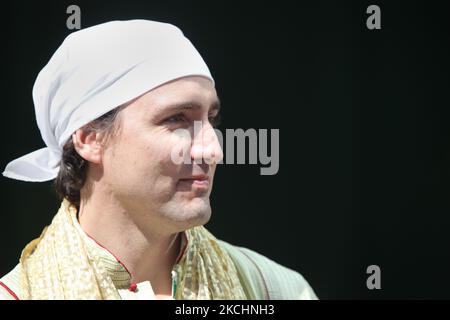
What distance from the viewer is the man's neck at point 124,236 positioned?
2289 millimetres

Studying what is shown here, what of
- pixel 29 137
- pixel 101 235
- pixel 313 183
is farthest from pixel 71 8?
pixel 313 183

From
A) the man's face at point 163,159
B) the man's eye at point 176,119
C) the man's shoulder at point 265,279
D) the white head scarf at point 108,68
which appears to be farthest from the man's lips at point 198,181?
the man's shoulder at point 265,279

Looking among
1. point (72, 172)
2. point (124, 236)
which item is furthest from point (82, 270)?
point (72, 172)

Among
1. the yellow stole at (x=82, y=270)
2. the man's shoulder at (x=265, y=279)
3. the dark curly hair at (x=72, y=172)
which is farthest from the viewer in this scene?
the man's shoulder at (x=265, y=279)

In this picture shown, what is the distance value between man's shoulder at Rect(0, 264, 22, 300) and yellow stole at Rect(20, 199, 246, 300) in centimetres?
2

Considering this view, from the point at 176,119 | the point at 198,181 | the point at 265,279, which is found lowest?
the point at 265,279

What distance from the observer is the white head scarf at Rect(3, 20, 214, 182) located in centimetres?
224

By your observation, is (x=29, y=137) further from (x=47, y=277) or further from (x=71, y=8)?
(x=47, y=277)

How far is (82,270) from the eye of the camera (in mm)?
2217

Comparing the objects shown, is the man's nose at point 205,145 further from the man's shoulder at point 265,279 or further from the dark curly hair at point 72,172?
the man's shoulder at point 265,279

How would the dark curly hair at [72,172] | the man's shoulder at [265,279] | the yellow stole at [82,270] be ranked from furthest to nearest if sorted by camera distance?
the man's shoulder at [265,279], the dark curly hair at [72,172], the yellow stole at [82,270]

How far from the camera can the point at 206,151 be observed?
2.26m

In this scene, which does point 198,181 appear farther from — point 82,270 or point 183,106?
point 82,270

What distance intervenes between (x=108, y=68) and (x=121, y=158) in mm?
240
